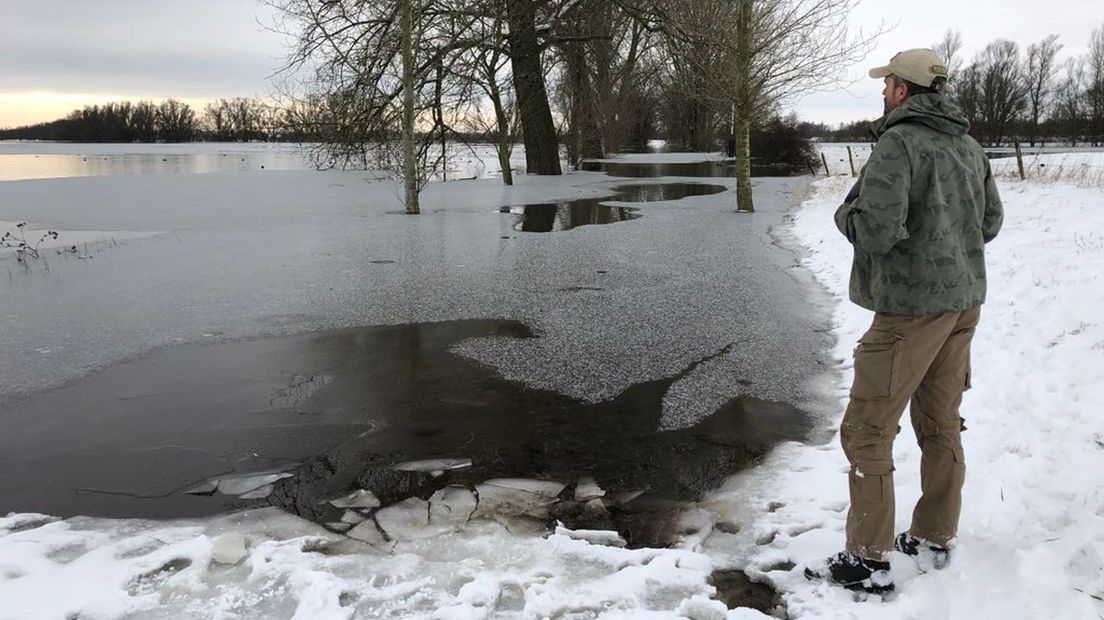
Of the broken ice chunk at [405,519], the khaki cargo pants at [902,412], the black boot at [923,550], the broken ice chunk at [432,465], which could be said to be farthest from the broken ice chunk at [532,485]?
the black boot at [923,550]

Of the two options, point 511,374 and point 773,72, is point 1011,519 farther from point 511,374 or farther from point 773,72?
point 773,72

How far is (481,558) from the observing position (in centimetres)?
338

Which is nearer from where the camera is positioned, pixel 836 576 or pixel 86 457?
pixel 836 576

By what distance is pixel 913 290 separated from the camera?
2766 mm

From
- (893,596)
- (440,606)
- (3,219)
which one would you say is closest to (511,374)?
(440,606)

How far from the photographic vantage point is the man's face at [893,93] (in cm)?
283

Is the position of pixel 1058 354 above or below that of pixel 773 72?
below

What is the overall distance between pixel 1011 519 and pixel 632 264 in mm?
7831

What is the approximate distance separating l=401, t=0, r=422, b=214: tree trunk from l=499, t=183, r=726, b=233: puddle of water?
2257 mm

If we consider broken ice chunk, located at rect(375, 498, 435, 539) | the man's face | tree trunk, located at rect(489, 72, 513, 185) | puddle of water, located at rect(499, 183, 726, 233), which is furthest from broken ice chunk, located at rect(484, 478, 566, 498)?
tree trunk, located at rect(489, 72, 513, 185)

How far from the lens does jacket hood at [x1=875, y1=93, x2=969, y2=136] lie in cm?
273

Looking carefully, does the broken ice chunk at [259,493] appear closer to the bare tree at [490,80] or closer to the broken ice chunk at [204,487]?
the broken ice chunk at [204,487]

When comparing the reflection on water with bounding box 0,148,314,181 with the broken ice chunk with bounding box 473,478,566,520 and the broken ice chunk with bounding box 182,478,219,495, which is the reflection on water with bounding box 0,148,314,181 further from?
the broken ice chunk with bounding box 473,478,566,520

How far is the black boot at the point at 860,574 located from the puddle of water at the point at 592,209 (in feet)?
38.9
